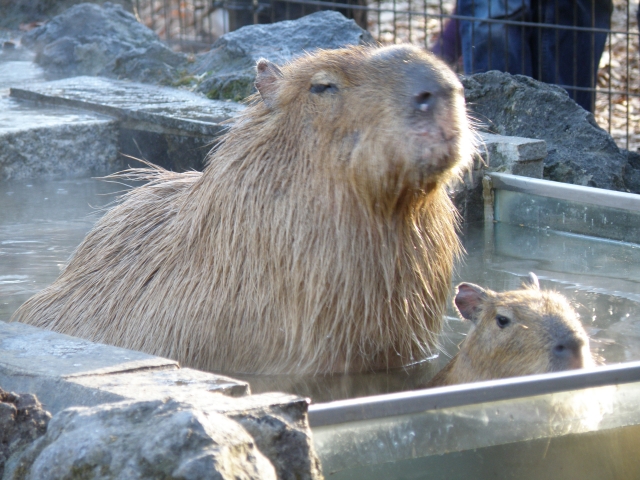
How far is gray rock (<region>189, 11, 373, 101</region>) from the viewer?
652cm

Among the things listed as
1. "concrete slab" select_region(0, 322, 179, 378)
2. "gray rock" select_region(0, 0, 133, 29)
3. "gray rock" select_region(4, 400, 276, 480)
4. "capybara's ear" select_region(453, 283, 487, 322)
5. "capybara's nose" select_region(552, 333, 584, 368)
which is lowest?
"capybara's nose" select_region(552, 333, 584, 368)

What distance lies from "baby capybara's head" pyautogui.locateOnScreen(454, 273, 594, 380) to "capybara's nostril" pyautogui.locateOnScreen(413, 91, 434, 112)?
2.42ft

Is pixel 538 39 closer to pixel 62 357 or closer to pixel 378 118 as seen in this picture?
pixel 378 118

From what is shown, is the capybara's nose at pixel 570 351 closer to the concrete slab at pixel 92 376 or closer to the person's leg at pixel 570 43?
the concrete slab at pixel 92 376

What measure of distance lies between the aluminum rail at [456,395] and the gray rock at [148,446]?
355mm

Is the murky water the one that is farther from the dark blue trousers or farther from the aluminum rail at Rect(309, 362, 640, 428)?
the dark blue trousers

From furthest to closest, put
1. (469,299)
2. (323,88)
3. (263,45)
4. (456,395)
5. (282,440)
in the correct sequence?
(263,45) < (469,299) < (323,88) < (456,395) < (282,440)

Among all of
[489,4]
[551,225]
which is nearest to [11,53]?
[489,4]

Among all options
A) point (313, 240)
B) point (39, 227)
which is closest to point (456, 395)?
point (313, 240)

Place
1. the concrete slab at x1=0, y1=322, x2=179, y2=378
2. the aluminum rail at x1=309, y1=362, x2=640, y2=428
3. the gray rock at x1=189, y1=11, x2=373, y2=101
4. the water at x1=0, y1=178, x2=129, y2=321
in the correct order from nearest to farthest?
the aluminum rail at x1=309, y1=362, x2=640, y2=428 < the concrete slab at x1=0, y1=322, x2=179, y2=378 < the water at x1=0, y1=178, x2=129, y2=321 < the gray rock at x1=189, y1=11, x2=373, y2=101

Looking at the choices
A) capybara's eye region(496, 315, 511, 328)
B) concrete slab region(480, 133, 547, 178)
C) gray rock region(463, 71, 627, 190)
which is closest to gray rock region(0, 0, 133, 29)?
gray rock region(463, 71, 627, 190)

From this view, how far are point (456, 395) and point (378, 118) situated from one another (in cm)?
94

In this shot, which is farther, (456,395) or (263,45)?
(263,45)

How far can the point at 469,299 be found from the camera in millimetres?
3240
